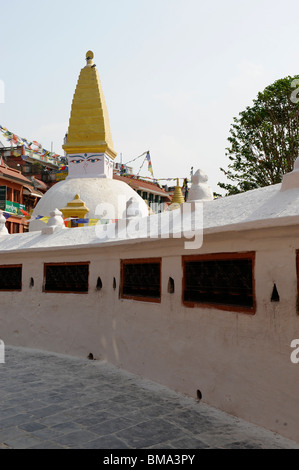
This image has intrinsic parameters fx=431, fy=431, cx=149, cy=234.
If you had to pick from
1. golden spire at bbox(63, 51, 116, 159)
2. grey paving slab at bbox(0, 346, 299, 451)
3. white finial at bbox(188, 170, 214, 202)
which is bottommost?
grey paving slab at bbox(0, 346, 299, 451)

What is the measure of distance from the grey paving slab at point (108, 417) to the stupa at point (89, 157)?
11621 millimetres

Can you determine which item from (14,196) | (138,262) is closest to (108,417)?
(138,262)

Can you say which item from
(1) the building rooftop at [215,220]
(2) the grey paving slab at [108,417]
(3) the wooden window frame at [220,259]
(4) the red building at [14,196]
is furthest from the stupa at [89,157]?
(3) the wooden window frame at [220,259]

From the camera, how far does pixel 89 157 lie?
21.3 m

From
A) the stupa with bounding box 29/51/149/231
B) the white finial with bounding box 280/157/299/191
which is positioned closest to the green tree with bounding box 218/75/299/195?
the stupa with bounding box 29/51/149/231

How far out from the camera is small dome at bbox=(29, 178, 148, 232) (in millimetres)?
18672

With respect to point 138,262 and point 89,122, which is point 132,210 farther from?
point 89,122

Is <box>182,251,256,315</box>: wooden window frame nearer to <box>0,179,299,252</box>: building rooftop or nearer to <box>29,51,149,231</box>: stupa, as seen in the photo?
<box>0,179,299,252</box>: building rooftop

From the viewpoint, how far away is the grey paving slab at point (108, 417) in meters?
5.11

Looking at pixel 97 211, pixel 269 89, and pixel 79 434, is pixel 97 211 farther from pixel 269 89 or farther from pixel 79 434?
pixel 79 434

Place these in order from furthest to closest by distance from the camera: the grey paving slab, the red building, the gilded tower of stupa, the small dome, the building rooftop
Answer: the red building < the gilded tower of stupa < the small dome < the building rooftop < the grey paving slab

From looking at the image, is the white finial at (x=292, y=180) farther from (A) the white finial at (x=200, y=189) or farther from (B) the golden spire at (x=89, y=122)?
(B) the golden spire at (x=89, y=122)

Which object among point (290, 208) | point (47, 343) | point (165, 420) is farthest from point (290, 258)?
point (47, 343)

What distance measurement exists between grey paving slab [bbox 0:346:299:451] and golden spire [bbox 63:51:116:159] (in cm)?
1451
